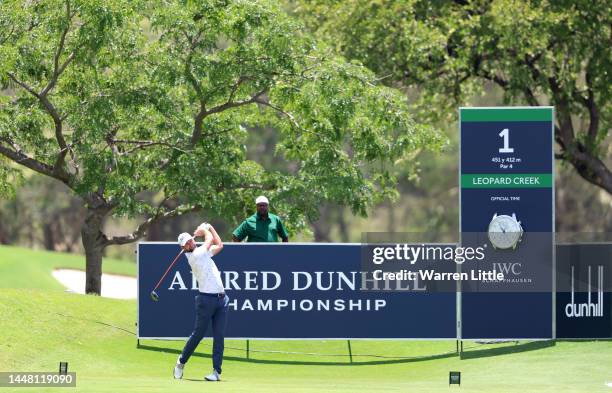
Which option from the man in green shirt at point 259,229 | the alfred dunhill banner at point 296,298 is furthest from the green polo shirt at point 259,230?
the alfred dunhill banner at point 296,298

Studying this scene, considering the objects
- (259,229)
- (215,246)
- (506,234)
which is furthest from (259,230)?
(506,234)

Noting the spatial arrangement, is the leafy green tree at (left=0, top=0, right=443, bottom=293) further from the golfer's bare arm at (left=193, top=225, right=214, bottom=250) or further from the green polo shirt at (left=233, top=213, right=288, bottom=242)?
the golfer's bare arm at (left=193, top=225, right=214, bottom=250)

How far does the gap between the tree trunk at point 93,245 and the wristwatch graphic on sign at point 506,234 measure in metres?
8.94

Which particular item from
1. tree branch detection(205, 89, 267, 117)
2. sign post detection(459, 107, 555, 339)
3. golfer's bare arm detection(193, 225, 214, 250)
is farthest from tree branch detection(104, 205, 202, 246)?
golfer's bare arm detection(193, 225, 214, 250)

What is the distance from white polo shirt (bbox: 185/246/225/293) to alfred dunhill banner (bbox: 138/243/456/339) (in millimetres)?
2274

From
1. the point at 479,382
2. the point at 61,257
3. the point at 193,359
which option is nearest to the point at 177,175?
the point at 193,359

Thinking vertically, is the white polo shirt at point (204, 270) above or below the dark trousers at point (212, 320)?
above

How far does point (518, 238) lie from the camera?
59.4ft

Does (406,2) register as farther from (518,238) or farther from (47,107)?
(518,238)

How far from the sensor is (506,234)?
18109 mm

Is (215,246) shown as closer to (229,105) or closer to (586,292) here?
(586,292)

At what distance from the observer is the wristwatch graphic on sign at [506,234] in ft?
59.4

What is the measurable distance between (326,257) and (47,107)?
707 cm

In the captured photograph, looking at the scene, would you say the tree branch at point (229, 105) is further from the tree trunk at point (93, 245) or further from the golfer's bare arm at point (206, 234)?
the golfer's bare arm at point (206, 234)
